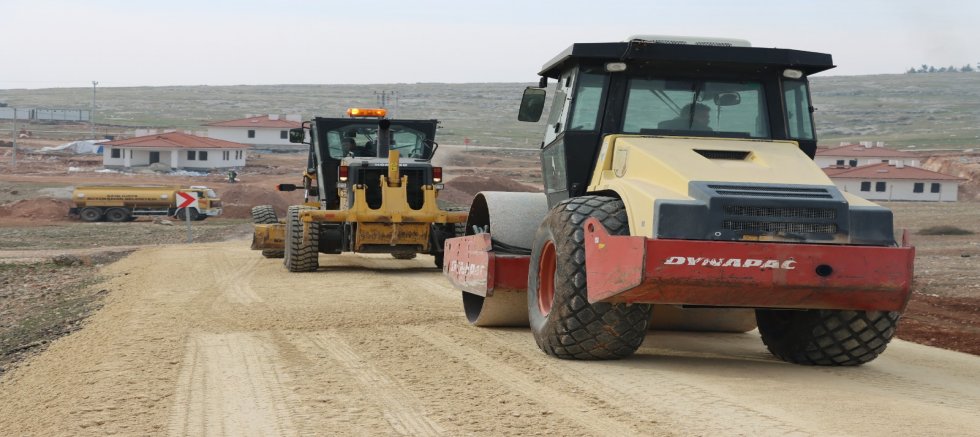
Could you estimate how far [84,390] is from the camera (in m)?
7.51

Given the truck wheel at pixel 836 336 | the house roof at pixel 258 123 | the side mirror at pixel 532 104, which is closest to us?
the truck wheel at pixel 836 336

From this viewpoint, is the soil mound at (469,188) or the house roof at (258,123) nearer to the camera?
the soil mound at (469,188)

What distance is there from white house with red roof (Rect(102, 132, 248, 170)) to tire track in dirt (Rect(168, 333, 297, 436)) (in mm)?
73695

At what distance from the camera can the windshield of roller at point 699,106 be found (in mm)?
9016

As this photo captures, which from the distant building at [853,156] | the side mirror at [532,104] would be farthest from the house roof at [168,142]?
the side mirror at [532,104]

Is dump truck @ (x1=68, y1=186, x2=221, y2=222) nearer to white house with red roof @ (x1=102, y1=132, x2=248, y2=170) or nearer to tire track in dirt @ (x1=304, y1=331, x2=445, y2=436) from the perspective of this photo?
white house with red roof @ (x1=102, y1=132, x2=248, y2=170)

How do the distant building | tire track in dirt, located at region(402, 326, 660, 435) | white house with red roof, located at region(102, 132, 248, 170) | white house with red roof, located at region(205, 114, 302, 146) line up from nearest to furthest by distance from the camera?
tire track in dirt, located at region(402, 326, 660, 435), white house with red roof, located at region(102, 132, 248, 170), the distant building, white house with red roof, located at region(205, 114, 302, 146)

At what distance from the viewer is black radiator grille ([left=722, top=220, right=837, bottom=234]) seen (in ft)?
24.5

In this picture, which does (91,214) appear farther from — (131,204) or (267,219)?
(267,219)

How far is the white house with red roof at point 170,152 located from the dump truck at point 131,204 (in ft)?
115

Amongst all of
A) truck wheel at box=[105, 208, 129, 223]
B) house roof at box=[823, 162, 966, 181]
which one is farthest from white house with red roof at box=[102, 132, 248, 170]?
house roof at box=[823, 162, 966, 181]

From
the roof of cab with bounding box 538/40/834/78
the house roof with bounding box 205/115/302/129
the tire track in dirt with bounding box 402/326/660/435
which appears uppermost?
the house roof with bounding box 205/115/302/129

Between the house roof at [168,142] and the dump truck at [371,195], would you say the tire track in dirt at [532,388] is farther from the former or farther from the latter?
the house roof at [168,142]

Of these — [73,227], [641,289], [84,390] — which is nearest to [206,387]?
[84,390]
